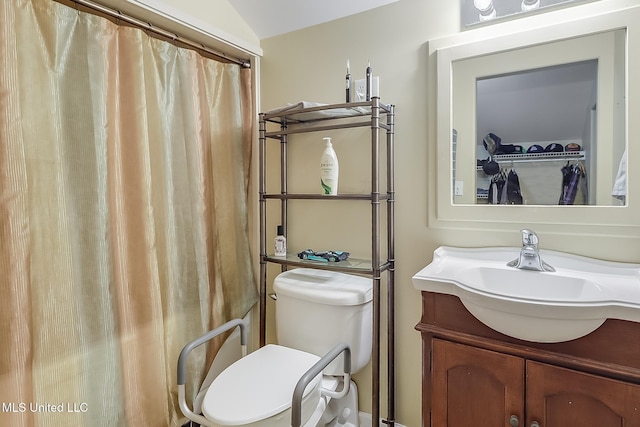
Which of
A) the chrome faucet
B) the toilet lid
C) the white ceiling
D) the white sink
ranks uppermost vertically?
the white ceiling

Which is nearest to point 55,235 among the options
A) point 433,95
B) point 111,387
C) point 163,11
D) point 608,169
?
point 111,387

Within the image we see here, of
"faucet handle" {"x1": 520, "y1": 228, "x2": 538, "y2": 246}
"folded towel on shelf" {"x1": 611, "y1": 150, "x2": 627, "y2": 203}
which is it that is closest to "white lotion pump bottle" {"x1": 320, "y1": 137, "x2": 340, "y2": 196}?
"faucet handle" {"x1": 520, "y1": 228, "x2": 538, "y2": 246}

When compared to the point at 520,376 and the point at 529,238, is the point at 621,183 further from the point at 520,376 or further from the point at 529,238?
the point at 520,376

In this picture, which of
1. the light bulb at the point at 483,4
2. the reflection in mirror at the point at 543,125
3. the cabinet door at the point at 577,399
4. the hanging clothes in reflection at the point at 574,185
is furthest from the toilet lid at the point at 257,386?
the light bulb at the point at 483,4

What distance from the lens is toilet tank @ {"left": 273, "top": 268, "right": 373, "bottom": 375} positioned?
1.43 m

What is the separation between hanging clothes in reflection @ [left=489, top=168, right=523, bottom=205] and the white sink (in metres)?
0.19

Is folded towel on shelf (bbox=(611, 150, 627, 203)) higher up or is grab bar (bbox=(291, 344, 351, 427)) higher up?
folded towel on shelf (bbox=(611, 150, 627, 203))

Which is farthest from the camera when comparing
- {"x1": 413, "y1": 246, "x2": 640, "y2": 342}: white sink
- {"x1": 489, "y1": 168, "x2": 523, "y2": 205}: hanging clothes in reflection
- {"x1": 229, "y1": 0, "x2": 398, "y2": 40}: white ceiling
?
{"x1": 229, "y1": 0, "x2": 398, "y2": 40}: white ceiling

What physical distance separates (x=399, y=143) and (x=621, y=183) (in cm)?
78

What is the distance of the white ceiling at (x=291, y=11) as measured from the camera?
5.25 feet

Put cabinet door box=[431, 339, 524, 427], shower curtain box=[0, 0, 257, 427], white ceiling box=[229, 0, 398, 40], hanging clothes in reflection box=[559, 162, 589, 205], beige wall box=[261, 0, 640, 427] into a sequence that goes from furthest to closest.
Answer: white ceiling box=[229, 0, 398, 40] → beige wall box=[261, 0, 640, 427] → hanging clothes in reflection box=[559, 162, 589, 205] → shower curtain box=[0, 0, 257, 427] → cabinet door box=[431, 339, 524, 427]

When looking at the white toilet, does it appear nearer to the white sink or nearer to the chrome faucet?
the white sink

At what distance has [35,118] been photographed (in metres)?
1.13

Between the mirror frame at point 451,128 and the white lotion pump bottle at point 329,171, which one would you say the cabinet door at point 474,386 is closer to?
the mirror frame at point 451,128
